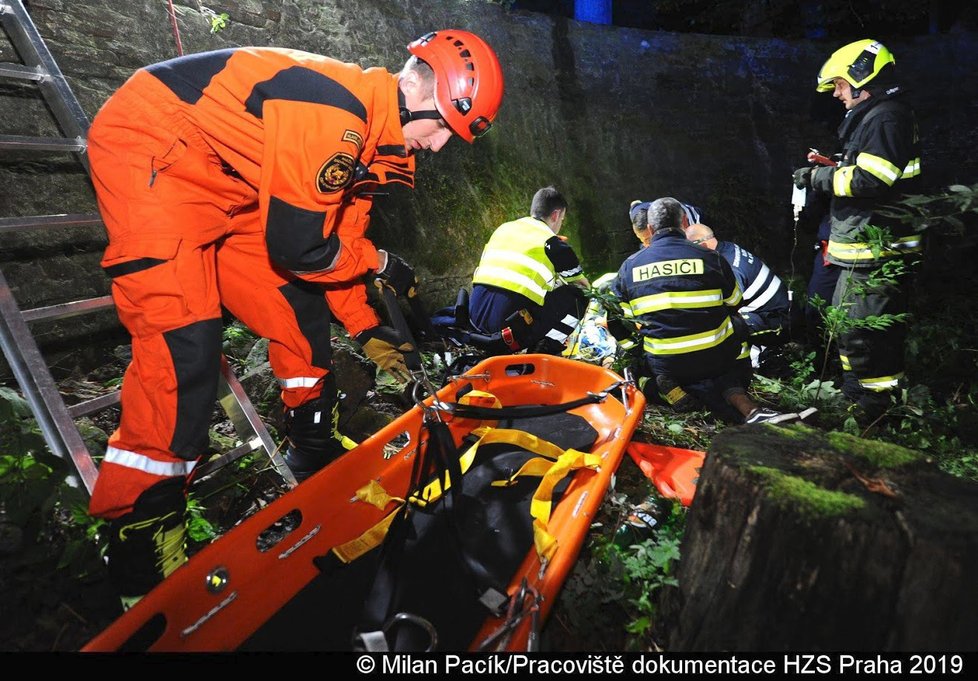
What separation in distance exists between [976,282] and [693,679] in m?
7.74

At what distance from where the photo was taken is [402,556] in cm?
183

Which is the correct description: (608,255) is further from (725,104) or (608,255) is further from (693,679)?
(693,679)

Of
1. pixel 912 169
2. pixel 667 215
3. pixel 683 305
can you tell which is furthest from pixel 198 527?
pixel 912 169

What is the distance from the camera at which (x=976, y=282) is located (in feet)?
20.7

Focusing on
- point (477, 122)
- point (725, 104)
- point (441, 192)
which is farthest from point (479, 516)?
point (725, 104)

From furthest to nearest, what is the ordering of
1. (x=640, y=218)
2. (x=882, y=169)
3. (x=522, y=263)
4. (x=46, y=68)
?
1. (x=640, y=218)
2. (x=522, y=263)
3. (x=882, y=169)
4. (x=46, y=68)

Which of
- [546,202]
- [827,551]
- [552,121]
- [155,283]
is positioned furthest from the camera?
[552,121]

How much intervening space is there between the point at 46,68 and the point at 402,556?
257 centimetres

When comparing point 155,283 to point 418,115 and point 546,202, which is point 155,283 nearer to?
point 418,115

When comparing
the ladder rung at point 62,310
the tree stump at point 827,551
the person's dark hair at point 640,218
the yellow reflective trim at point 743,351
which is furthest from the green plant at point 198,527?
the person's dark hair at point 640,218

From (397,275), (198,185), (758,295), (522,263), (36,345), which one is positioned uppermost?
(198,185)

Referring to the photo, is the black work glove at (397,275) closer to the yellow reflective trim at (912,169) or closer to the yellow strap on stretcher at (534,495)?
the yellow strap on stretcher at (534,495)

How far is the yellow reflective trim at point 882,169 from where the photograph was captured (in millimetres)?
3322

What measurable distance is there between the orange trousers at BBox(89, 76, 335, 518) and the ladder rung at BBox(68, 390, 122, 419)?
391 mm
